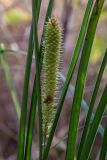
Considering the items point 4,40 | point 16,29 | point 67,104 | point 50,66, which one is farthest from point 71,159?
point 16,29

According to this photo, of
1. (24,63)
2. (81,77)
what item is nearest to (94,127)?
(81,77)

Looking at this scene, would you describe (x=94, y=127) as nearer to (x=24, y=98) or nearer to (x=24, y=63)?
(x=24, y=98)

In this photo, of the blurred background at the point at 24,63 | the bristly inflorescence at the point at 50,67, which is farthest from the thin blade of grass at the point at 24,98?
the blurred background at the point at 24,63

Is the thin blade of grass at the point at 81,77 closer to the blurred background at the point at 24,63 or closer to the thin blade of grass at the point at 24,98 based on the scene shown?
the thin blade of grass at the point at 24,98

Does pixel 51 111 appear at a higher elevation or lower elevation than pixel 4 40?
higher

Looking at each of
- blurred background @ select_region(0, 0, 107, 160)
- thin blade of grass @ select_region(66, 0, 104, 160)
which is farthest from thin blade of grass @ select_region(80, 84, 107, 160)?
blurred background @ select_region(0, 0, 107, 160)

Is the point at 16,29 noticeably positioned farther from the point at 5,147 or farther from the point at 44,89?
the point at 44,89
